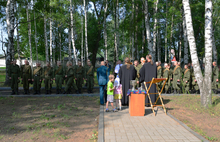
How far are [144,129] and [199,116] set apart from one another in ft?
8.86

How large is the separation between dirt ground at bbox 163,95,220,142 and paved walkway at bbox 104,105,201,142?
45cm

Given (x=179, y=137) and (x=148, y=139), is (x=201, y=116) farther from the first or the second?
(x=148, y=139)

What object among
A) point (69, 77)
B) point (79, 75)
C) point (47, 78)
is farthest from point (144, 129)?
point (47, 78)

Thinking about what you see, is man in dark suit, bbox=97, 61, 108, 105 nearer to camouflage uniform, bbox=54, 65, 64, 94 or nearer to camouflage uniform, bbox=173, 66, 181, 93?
camouflage uniform, bbox=54, 65, 64, 94

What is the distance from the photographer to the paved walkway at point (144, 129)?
184 inches

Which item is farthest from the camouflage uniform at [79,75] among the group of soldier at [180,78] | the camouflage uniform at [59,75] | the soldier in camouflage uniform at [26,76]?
the group of soldier at [180,78]

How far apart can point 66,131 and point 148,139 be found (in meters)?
2.24

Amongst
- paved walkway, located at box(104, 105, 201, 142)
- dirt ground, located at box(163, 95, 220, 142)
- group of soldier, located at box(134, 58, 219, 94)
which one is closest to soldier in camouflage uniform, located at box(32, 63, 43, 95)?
paved walkway, located at box(104, 105, 201, 142)

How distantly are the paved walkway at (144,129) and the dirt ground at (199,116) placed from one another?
17.6 inches

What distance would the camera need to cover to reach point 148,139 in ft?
15.2

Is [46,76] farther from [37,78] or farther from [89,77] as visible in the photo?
[89,77]

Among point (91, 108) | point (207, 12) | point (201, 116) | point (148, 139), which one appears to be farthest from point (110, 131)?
point (207, 12)

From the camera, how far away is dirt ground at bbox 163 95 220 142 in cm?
537

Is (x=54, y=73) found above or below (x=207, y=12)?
below
